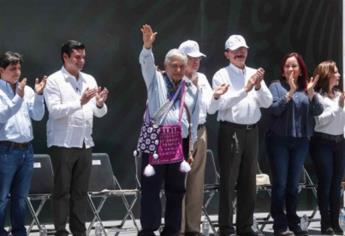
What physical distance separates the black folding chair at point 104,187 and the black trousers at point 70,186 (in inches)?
29.9

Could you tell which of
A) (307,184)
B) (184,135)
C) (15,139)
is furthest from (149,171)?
(307,184)

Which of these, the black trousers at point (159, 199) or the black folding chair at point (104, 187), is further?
the black folding chair at point (104, 187)

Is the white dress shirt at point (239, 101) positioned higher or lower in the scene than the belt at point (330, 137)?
higher

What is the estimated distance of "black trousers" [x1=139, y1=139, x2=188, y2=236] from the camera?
26.3ft

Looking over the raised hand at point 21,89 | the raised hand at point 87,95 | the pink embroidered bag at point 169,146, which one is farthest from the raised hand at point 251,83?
the raised hand at point 21,89

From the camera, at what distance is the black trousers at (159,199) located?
8.01 meters

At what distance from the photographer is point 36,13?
9.96m

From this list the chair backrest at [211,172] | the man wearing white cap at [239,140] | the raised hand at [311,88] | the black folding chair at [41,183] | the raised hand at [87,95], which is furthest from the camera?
the chair backrest at [211,172]

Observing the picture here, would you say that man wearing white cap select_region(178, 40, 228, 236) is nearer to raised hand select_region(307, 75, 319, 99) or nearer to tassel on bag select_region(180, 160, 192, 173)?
tassel on bag select_region(180, 160, 192, 173)

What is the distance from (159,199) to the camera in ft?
26.5

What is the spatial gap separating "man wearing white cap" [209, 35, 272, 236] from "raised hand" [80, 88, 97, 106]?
1.36 m

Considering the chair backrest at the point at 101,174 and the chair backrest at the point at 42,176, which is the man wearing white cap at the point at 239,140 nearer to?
the chair backrest at the point at 101,174

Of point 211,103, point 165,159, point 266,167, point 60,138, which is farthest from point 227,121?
point 266,167

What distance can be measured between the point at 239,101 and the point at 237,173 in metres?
0.81
